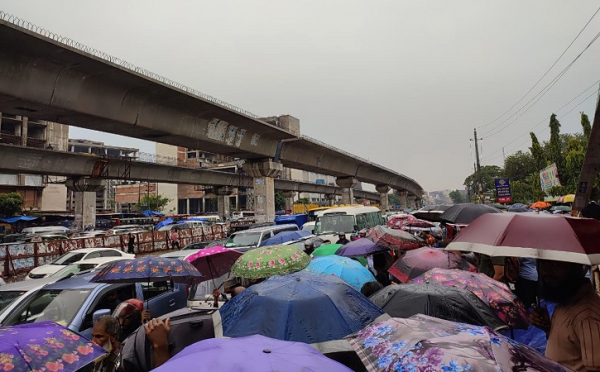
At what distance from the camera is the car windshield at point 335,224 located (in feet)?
56.4

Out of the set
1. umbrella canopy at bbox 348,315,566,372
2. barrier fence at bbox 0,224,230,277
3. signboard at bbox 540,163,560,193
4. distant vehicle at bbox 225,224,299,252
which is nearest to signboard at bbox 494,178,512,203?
signboard at bbox 540,163,560,193

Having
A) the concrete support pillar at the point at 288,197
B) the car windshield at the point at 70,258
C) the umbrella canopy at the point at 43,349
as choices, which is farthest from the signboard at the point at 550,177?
the concrete support pillar at the point at 288,197

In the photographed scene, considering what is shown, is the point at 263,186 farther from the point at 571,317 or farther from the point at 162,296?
the point at 571,317

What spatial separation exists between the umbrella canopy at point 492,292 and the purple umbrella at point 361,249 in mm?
3112

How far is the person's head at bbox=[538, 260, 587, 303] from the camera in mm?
2842

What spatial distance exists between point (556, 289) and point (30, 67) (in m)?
15.3

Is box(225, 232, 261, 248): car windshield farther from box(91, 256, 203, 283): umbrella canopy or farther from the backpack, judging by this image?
the backpack

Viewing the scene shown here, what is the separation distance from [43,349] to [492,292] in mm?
4621

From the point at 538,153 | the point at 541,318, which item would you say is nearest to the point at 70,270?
the point at 541,318

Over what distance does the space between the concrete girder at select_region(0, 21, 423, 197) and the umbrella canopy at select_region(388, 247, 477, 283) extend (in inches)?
500

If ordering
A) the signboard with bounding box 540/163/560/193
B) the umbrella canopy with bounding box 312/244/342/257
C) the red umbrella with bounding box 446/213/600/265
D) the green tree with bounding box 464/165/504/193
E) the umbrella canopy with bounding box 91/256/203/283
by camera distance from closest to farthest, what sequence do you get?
1. the red umbrella with bounding box 446/213/600/265
2. the umbrella canopy with bounding box 91/256/203/283
3. the umbrella canopy with bounding box 312/244/342/257
4. the signboard with bounding box 540/163/560/193
5. the green tree with bounding box 464/165/504/193

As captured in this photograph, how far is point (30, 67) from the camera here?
1205 centimetres

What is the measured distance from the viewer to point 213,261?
815 centimetres

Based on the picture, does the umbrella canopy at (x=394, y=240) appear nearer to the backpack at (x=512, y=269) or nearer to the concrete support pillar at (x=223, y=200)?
the backpack at (x=512, y=269)
